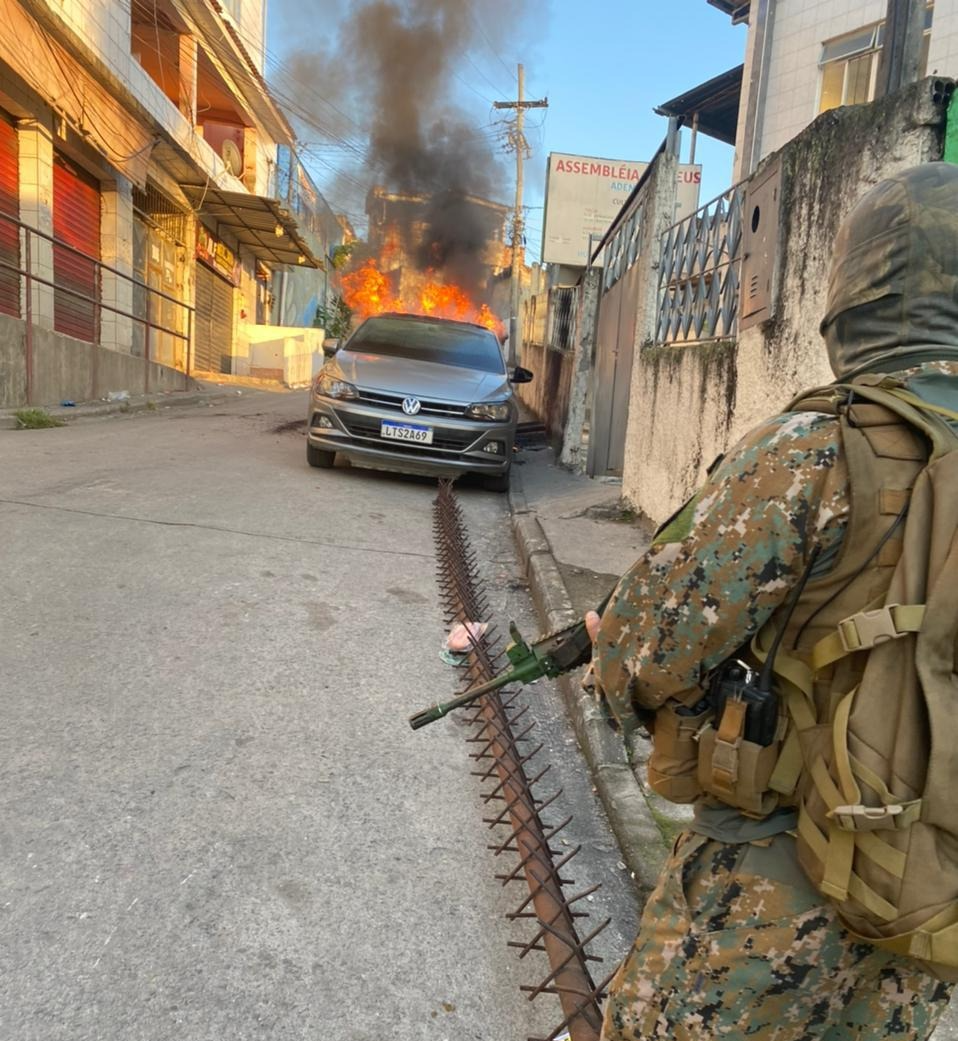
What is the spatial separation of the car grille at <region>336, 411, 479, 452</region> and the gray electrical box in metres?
2.94

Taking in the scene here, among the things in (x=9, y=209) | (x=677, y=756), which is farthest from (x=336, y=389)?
(x=9, y=209)

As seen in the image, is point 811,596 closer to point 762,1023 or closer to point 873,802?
point 873,802

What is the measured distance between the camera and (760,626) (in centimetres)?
105

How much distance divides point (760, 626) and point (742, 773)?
0.19m

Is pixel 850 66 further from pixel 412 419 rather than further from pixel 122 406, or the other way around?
pixel 122 406

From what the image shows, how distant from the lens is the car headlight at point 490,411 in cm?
689

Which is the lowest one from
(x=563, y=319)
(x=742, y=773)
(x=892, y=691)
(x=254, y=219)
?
(x=742, y=773)

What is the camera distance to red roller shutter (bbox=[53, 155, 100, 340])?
12.4 metres

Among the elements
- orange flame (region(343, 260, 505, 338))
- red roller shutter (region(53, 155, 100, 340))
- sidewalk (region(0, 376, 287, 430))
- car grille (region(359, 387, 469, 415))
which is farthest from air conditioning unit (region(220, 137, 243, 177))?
car grille (region(359, 387, 469, 415))

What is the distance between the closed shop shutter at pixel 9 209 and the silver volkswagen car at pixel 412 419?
6.33 metres

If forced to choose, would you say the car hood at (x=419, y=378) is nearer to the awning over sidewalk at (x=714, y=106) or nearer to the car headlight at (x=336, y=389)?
the car headlight at (x=336, y=389)

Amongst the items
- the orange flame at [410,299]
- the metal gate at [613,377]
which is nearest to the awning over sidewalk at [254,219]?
the orange flame at [410,299]

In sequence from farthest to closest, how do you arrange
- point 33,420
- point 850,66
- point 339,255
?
point 339,255
point 850,66
point 33,420

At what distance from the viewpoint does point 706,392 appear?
4805 millimetres
